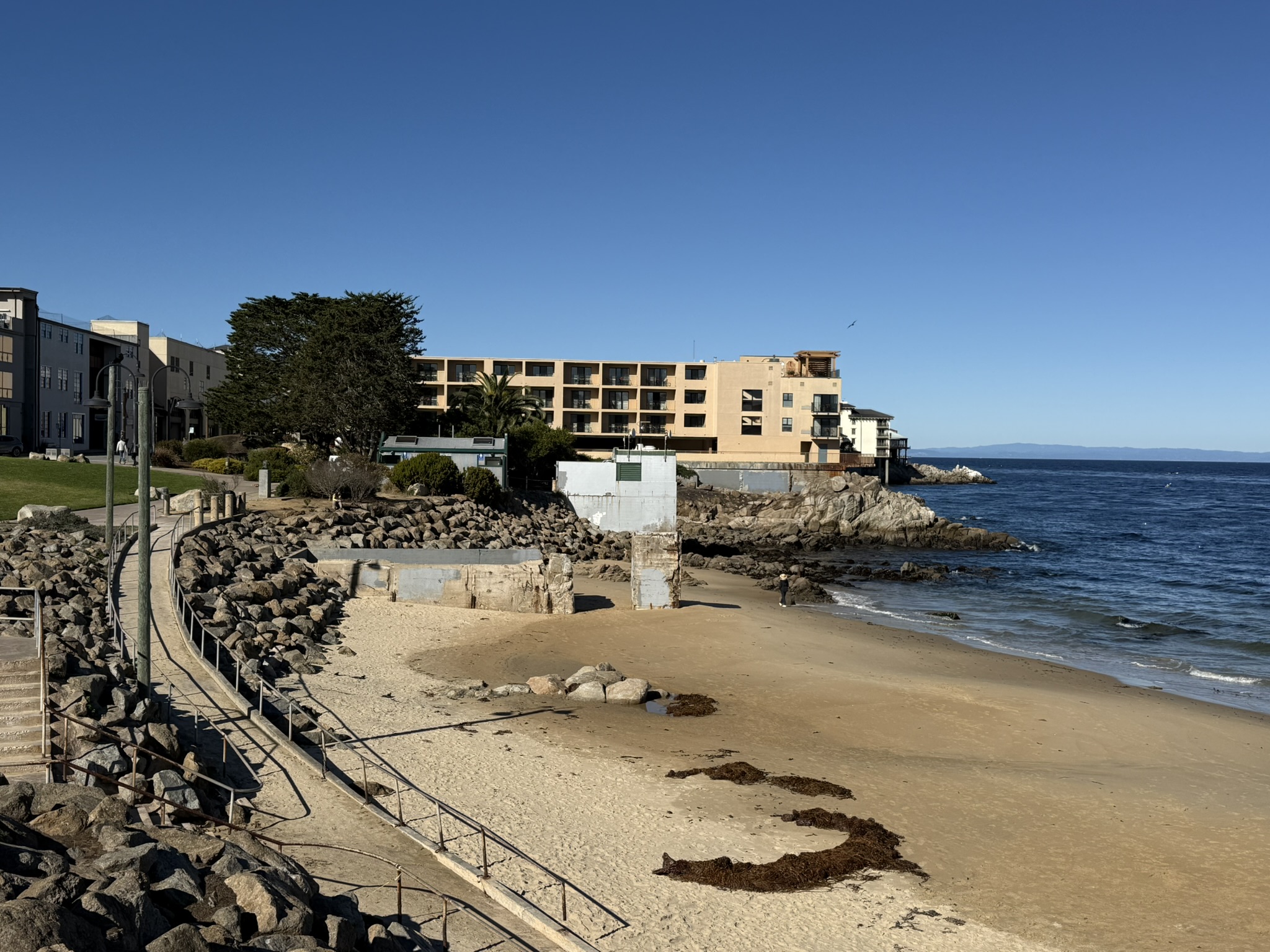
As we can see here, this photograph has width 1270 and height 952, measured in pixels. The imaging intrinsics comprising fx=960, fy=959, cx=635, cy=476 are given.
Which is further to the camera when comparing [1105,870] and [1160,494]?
[1160,494]

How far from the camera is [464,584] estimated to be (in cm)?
3331

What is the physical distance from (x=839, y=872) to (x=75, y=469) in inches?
1756

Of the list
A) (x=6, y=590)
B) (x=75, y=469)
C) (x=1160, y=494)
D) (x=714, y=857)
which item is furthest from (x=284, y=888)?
(x=1160, y=494)

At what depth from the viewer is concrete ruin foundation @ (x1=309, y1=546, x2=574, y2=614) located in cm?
3325

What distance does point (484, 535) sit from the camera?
Result: 47625mm

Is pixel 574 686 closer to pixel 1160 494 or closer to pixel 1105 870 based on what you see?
pixel 1105 870

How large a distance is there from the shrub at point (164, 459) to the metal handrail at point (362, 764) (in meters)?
39.6

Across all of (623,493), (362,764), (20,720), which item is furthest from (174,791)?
(623,493)

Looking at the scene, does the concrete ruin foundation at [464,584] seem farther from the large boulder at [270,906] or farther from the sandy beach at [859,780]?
the large boulder at [270,906]

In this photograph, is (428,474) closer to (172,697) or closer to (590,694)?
(590,694)

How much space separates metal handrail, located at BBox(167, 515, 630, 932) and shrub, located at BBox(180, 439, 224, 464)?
41.9 m

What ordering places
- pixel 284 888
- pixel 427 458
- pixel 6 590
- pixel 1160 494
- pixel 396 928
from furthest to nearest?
pixel 1160 494 → pixel 427 458 → pixel 6 590 → pixel 396 928 → pixel 284 888

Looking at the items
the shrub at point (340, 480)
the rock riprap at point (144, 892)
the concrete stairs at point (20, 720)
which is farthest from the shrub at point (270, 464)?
the rock riprap at point (144, 892)

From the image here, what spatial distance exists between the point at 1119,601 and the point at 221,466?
5044 centimetres
